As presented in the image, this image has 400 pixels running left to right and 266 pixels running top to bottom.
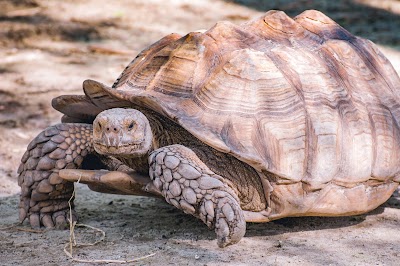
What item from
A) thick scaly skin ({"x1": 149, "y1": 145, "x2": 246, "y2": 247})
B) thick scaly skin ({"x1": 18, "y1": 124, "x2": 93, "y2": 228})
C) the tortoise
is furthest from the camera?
thick scaly skin ({"x1": 18, "y1": 124, "x2": 93, "y2": 228})

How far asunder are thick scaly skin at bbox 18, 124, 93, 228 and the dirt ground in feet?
0.40

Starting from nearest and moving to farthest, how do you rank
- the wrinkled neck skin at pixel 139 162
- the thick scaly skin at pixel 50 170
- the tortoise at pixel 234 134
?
the tortoise at pixel 234 134 < the wrinkled neck skin at pixel 139 162 < the thick scaly skin at pixel 50 170

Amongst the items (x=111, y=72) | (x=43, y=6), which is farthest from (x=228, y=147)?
(x=43, y=6)

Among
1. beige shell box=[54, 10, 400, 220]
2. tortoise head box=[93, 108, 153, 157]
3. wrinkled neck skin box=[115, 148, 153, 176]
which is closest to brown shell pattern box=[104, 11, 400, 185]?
beige shell box=[54, 10, 400, 220]

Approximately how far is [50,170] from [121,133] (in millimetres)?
560

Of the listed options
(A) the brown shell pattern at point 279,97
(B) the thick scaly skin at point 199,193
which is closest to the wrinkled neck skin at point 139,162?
(B) the thick scaly skin at point 199,193

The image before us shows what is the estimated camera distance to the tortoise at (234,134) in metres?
3.25

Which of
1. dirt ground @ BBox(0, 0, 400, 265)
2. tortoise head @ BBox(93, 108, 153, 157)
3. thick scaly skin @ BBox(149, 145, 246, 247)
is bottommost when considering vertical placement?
dirt ground @ BBox(0, 0, 400, 265)

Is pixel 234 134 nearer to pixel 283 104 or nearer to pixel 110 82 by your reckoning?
pixel 283 104

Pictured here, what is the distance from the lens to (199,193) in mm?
3193

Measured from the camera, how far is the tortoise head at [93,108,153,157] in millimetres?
3221

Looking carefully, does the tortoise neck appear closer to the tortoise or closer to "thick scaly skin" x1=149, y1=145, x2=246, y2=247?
the tortoise

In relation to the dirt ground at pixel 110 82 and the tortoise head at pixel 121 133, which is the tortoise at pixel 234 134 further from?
the dirt ground at pixel 110 82

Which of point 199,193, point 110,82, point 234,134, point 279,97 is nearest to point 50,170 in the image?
point 199,193
